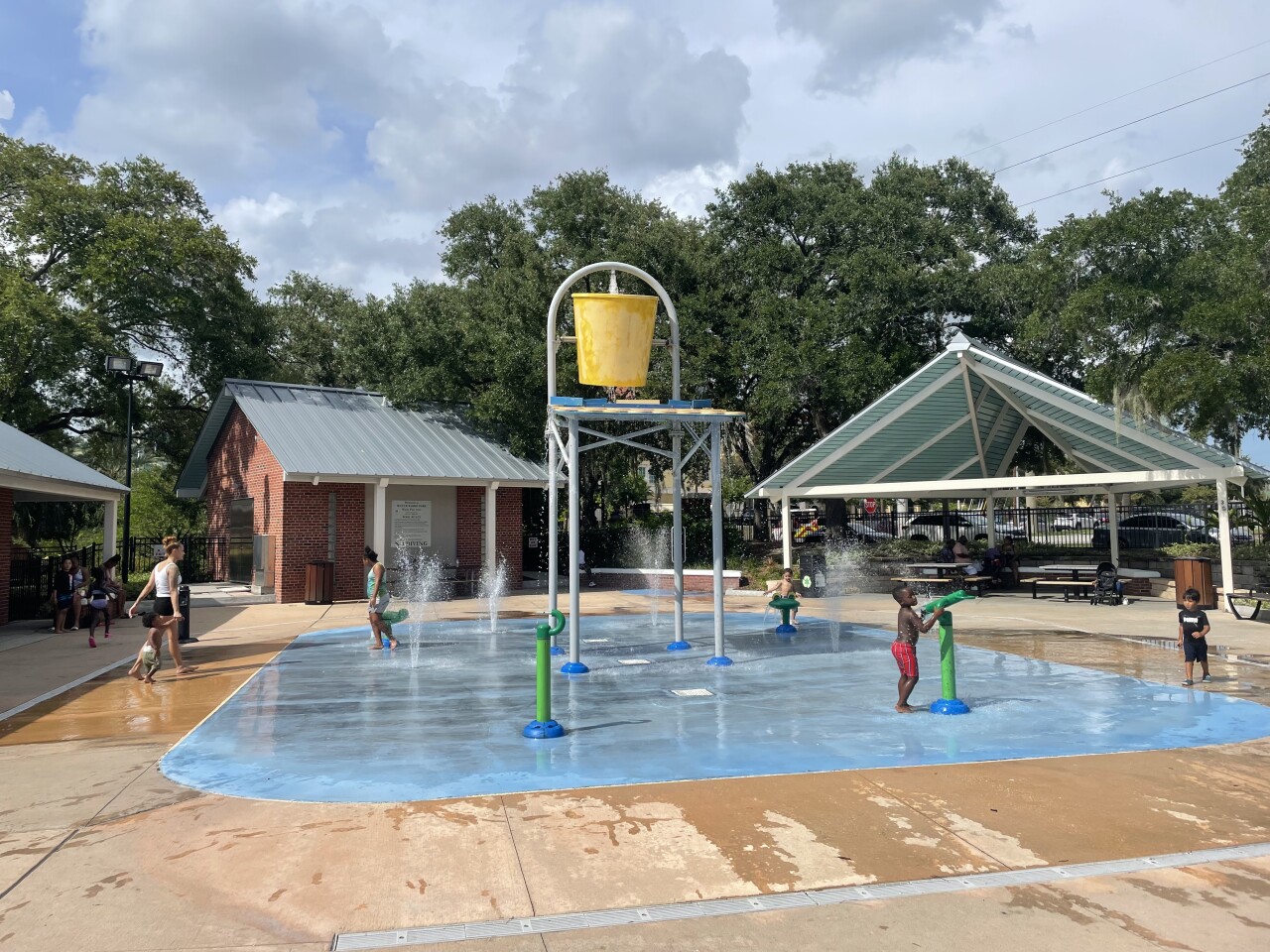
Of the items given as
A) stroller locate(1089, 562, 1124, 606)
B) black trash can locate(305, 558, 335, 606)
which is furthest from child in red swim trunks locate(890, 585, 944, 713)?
black trash can locate(305, 558, 335, 606)

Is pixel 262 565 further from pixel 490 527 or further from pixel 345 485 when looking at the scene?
pixel 490 527

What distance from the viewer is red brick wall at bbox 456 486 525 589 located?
25.0m

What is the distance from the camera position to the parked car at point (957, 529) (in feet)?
98.0

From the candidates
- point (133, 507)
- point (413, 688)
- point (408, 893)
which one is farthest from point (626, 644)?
point (133, 507)

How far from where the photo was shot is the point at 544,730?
805 centimetres

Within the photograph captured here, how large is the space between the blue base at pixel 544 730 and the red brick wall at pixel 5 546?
1408 centimetres

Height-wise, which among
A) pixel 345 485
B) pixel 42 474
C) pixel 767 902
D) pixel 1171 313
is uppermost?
pixel 1171 313

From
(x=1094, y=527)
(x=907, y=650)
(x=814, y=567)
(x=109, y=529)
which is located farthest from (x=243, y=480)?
(x=1094, y=527)

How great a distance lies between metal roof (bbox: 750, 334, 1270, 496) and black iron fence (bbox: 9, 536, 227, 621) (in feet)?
49.8

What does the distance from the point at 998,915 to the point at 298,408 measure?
74.4ft

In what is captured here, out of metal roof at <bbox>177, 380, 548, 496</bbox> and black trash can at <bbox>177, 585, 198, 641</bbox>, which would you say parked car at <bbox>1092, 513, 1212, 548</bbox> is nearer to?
metal roof at <bbox>177, 380, 548, 496</bbox>

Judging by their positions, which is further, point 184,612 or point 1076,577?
point 1076,577

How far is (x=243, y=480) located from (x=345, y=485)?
155 inches

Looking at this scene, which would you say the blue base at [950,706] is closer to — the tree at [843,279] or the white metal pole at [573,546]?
the white metal pole at [573,546]
